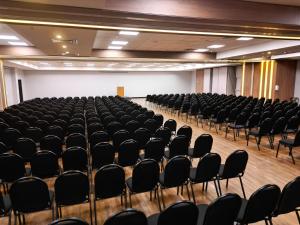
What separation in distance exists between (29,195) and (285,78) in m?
18.6

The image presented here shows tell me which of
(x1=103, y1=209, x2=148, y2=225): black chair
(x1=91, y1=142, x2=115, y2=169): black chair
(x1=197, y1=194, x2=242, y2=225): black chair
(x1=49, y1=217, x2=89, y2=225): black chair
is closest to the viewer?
(x1=49, y1=217, x2=89, y2=225): black chair

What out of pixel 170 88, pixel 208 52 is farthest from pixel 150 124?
pixel 170 88

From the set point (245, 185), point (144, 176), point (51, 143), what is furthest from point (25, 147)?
point (245, 185)

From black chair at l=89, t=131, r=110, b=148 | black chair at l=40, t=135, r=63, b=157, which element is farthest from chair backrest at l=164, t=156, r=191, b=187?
black chair at l=40, t=135, r=63, b=157

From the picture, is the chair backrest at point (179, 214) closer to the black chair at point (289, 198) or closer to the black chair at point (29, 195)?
the black chair at point (289, 198)

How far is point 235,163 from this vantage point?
12.9ft

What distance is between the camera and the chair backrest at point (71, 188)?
3.11m

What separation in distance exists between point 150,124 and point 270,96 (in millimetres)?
13462

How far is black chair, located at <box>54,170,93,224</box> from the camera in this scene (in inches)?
122

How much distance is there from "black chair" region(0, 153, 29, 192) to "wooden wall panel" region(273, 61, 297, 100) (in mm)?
17509

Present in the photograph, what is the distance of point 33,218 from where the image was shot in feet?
12.7

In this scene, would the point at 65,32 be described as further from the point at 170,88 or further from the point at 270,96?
the point at 170,88

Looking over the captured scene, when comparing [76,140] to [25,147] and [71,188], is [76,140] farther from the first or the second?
[71,188]

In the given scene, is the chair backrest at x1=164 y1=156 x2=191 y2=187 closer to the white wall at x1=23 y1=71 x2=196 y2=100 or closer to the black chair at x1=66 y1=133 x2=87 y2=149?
the black chair at x1=66 y1=133 x2=87 y2=149
